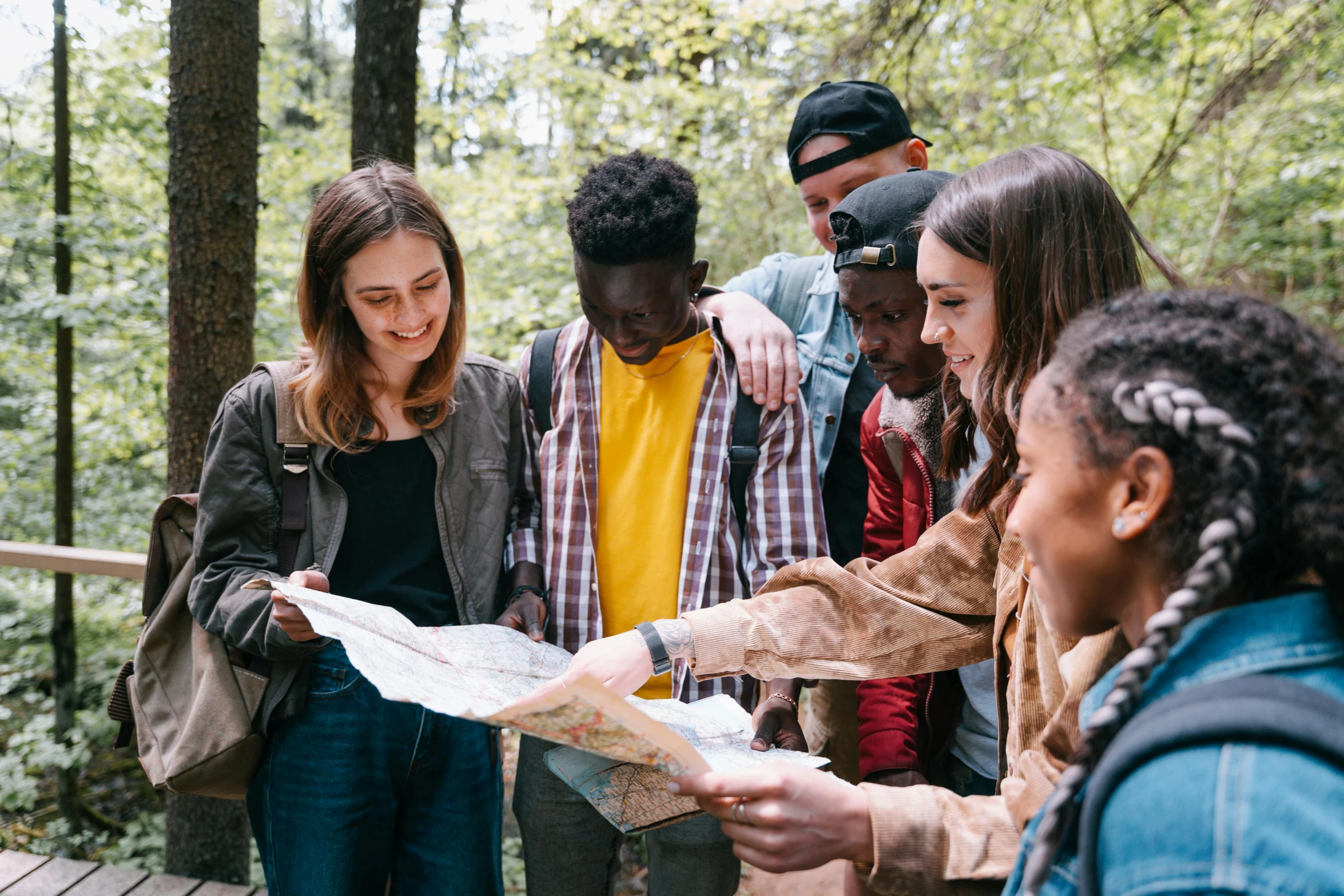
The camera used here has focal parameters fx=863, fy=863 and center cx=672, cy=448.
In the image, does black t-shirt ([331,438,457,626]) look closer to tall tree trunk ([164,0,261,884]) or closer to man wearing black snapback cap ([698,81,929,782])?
man wearing black snapback cap ([698,81,929,782])

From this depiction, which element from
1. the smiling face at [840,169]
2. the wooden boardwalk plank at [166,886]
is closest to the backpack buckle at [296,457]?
the smiling face at [840,169]

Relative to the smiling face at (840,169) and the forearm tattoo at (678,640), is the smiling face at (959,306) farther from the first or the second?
the smiling face at (840,169)

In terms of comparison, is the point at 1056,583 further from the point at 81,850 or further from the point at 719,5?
the point at 719,5

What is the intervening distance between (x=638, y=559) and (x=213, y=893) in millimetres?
1912

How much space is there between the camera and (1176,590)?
0.93 meters

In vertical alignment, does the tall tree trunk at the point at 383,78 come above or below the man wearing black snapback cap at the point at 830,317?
above

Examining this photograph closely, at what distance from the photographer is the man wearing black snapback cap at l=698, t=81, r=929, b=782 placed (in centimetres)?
221

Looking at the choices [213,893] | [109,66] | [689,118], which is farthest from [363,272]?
[689,118]

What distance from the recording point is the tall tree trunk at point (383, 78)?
3508 mm

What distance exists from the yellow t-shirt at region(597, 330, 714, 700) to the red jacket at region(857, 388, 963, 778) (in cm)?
47

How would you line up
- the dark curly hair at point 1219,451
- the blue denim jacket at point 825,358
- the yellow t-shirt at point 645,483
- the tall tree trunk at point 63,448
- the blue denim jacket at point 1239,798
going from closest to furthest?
the blue denim jacket at point 1239,798, the dark curly hair at point 1219,451, the yellow t-shirt at point 645,483, the blue denim jacket at point 825,358, the tall tree trunk at point 63,448

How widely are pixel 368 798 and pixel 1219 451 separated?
1.81 m

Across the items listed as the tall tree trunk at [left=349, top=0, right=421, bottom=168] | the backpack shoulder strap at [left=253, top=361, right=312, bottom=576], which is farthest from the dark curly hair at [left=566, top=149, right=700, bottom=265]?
the tall tree trunk at [left=349, top=0, right=421, bottom=168]

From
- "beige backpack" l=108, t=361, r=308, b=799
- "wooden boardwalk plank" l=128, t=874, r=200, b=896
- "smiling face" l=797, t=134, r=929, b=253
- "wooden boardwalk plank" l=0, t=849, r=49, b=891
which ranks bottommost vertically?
"wooden boardwalk plank" l=128, t=874, r=200, b=896
